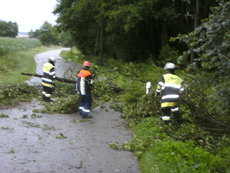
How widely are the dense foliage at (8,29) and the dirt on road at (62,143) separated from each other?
347ft

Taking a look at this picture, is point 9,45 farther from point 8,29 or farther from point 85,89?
point 8,29

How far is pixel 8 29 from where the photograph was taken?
383ft

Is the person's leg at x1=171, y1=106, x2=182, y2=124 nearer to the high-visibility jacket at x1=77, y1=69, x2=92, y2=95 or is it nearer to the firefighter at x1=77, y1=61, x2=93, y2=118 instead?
the firefighter at x1=77, y1=61, x2=93, y2=118

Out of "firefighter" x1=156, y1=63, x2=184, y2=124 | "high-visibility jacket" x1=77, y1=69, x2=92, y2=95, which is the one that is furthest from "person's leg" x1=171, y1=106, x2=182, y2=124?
"high-visibility jacket" x1=77, y1=69, x2=92, y2=95

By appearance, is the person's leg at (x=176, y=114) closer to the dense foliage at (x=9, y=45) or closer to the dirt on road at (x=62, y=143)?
the dirt on road at (x=62, y=143)

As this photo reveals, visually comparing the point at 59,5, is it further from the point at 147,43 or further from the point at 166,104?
the point at 166,104

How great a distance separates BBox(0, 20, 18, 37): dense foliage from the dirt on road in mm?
105701

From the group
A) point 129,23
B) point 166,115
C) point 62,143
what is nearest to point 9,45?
point 129,23

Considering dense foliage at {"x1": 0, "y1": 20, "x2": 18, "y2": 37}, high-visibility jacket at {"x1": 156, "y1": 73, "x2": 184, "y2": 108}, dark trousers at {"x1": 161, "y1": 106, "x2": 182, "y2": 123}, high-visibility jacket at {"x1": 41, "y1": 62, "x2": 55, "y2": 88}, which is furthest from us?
dense foliage at {"x1": 0, "y1": 20, "x2": 18, "y2": 37}

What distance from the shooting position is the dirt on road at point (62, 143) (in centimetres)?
653

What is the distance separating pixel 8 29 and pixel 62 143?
116 meters

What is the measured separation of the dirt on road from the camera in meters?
6.53

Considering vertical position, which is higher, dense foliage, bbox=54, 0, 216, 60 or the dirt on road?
dense foliage, bbox=54, 0, 216, 60

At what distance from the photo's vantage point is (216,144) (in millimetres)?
6996
